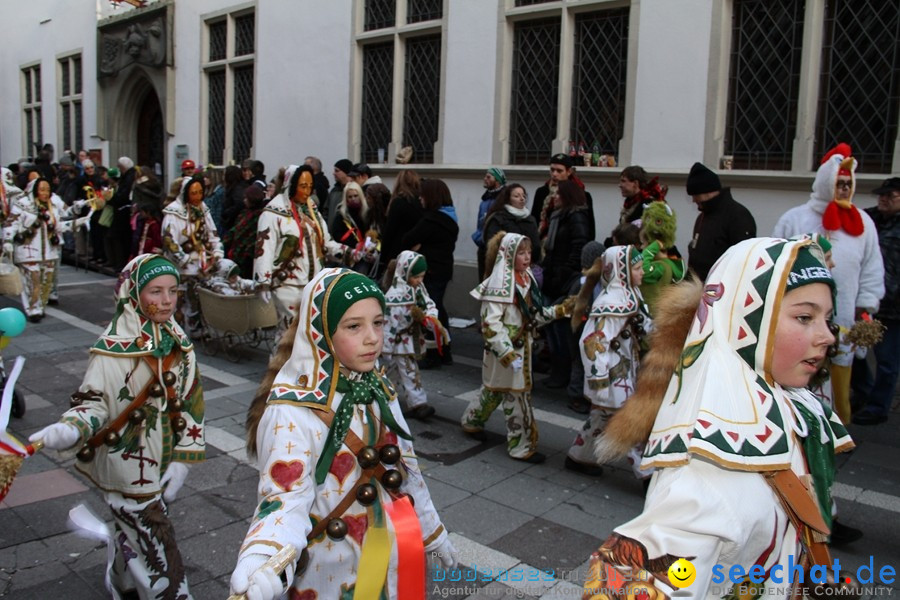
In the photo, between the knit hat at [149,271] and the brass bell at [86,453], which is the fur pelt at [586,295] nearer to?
the knit hat at [149,271]

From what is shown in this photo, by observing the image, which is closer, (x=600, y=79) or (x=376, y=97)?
(x=600, y=79)

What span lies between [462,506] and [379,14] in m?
9.82

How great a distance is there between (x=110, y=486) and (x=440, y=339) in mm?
3694

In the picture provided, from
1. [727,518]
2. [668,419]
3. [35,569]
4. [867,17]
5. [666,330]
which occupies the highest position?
[867,17]

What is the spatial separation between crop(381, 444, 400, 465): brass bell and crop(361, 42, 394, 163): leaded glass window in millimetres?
10572

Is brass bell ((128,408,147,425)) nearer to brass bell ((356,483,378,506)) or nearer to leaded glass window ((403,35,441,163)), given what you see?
brass bell ((356,483,378,506))

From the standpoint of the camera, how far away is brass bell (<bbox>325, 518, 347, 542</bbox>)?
8.20 ft

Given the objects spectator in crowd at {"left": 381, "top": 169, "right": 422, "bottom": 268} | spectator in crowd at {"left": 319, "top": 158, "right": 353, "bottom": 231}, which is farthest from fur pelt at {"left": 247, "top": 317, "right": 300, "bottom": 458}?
spectator in crowd at {"left": 319, "top": 158, "right": 353, "bottom": 231}

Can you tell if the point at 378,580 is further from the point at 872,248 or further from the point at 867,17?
the point at 867,17

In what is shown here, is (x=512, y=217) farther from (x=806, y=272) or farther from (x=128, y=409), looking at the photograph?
(x=806, y=272)

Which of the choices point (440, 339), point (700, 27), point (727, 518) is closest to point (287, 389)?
point (727, 518)

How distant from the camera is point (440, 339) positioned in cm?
688

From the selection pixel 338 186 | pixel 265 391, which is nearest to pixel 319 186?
pixel 338 186

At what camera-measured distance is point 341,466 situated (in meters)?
2.61
